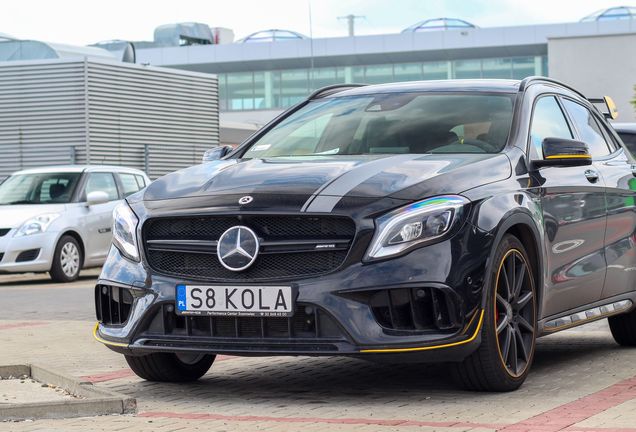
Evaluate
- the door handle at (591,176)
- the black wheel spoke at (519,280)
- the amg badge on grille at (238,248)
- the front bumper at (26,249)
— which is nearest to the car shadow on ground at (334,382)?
the black wheel spoke at (519,280)

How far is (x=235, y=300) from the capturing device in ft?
20.6

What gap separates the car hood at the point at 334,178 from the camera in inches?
248

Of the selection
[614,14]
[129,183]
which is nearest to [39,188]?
[129,183]

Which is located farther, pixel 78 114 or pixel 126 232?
pixel 78 114

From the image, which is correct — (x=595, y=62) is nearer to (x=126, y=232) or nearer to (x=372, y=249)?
(x=126, y=232)

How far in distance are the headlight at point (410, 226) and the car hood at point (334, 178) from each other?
3.4 inches

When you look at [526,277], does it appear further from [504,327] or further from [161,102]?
[161,102]

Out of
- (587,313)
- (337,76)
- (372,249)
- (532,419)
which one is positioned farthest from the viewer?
(337,76)

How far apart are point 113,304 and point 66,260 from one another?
11.8 m

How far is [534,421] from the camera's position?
5793mm

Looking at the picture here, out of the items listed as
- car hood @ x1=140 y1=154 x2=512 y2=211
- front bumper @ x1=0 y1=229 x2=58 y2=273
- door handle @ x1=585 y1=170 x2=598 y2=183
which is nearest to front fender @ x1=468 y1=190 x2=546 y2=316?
car hood @ x1=140 y1=154 x2=512 y2=211

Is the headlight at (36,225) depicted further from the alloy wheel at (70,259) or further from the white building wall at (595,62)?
the white building wall at (595,62)

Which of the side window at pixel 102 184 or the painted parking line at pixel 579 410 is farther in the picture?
the side window at pixel 102 184

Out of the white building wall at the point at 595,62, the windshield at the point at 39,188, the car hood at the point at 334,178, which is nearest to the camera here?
the car hood at the point at 334,178
